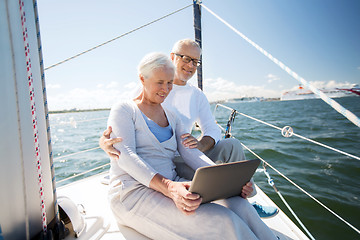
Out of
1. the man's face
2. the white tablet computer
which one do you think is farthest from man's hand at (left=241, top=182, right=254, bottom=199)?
the man's face

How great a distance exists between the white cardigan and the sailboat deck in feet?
0.92

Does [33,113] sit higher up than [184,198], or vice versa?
[33,113]

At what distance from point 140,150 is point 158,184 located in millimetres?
225

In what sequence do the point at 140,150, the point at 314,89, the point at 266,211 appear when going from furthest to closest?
the point at 266,211 < the point at 140,150 < the point at 314,89

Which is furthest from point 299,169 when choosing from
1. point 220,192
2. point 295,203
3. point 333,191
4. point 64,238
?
point 64,238

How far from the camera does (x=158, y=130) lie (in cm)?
109

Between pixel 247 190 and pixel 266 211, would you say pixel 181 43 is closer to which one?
pixel 247 190

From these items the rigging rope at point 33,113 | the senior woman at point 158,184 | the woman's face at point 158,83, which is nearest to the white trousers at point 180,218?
the senior woman at point 158,184

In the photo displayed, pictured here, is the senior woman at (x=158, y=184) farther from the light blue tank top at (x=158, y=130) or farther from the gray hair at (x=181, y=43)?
the gray hair at (x=181, y=43)

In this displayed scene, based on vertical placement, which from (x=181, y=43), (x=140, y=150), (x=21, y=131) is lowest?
(x=140, y=150)

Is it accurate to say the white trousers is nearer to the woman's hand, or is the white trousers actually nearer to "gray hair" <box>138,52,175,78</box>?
the woman's hand

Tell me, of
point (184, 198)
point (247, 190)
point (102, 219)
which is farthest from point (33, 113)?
point (247, 190)

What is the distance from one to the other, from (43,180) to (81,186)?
98 cm

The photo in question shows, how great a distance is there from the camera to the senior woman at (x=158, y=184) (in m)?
0.76
